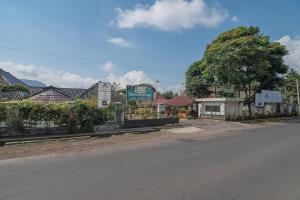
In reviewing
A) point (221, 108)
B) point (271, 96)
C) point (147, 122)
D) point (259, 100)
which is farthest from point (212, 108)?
point (147, 122)

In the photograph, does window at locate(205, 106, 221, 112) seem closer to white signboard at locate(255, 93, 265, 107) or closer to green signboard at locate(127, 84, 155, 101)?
white signboard at locate(255, 93, 265, 107)

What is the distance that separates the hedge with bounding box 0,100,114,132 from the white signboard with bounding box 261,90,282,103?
23637 millimetres

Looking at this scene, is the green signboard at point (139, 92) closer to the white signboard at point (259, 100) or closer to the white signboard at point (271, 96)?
the white signboard at point (259, 100)

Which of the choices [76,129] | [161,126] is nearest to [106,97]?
[76,129]

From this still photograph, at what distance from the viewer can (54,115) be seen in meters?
15.1

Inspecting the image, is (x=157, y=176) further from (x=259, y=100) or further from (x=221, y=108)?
(x=259, y=100)

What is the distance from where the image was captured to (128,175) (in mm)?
7043

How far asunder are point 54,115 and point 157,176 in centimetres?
992

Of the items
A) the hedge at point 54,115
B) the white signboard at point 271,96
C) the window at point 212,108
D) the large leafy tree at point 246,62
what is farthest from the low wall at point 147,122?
the white signboard at point 271,96

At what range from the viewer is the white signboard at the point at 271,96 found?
33.8m

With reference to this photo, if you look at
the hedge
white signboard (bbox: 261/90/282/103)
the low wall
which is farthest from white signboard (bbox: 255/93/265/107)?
the hedge

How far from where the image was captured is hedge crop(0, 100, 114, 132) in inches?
541

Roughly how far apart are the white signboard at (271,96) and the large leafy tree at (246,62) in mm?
1106

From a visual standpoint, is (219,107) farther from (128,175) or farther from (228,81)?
(128,175)
